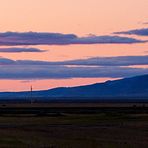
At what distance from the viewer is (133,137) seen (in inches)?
2184

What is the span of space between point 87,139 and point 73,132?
824 cm

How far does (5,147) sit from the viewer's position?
43.7 m

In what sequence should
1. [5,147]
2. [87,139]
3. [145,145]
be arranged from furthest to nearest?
[87,139] → [145,145] → [5,147]

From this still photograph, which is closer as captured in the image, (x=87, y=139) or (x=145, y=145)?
(x=145, y=145)

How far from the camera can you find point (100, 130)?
209 feet

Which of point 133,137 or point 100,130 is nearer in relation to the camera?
point 133,137

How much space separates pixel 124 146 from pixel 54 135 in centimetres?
1251

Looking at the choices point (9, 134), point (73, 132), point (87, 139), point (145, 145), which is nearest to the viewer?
point (145, 145)

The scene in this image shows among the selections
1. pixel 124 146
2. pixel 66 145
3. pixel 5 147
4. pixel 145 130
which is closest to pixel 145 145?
pixel 124 146

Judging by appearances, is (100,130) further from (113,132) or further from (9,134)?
(9,134)

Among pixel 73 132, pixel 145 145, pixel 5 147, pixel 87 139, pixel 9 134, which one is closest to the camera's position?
pixel 5 147

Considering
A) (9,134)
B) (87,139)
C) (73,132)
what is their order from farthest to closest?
1. (73,132)
2. (9,134)
3. (87,139)

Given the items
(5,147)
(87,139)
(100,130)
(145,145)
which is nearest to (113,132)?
(100,130)

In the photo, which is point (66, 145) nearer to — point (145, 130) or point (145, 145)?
point (145, 145)
